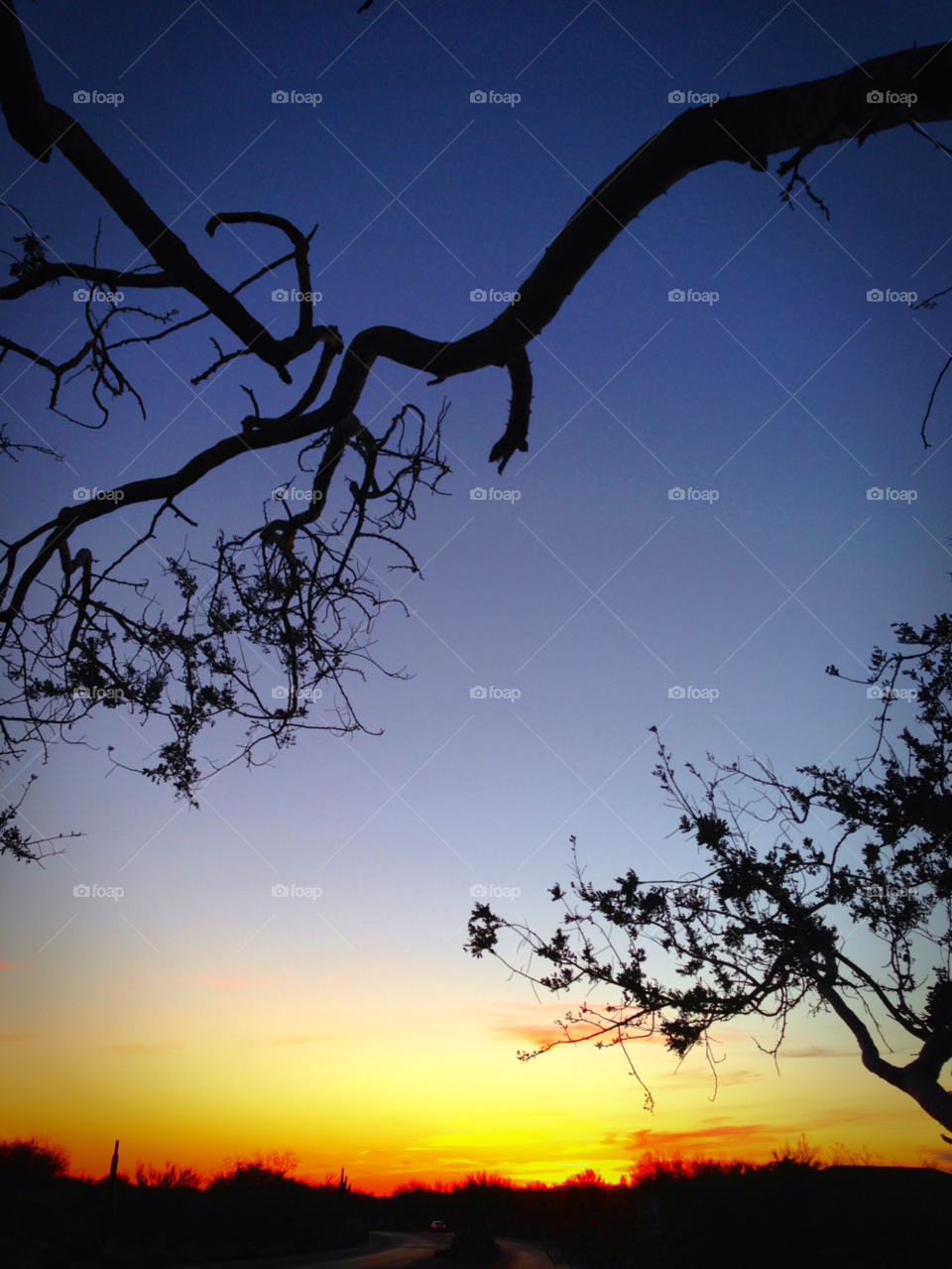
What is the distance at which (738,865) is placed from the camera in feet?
16.1

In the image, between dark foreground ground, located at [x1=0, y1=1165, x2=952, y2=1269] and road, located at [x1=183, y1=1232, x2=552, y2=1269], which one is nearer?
dark foreground ground, located at [x1=0, y1=1165, x2=952, y2=1269]

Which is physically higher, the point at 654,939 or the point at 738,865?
the point at 738,865

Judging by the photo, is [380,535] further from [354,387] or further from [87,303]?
[87,303]

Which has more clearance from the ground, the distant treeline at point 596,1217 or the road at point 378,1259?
the distant treeline at point 596,1217

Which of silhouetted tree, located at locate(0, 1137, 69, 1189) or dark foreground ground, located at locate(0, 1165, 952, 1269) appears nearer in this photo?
dark foreground ground, located at locate(0, 1165, 952, 1269)

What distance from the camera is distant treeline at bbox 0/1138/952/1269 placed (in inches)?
318

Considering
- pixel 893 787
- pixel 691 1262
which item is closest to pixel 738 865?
pixel 893 787

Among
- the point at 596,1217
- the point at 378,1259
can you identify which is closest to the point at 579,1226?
the point at 596,1217

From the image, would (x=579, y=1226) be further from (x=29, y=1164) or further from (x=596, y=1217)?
(x=29, y=1164)

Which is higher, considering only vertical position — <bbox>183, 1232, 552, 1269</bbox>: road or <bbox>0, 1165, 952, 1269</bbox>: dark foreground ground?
<bbox>0, 1165, 952, 1269</bbox>: dark foreground ground

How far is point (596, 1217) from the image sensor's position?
14.5 m

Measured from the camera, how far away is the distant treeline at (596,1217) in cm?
808

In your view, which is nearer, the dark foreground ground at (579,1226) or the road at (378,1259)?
the dark foreground ground at (579,1226)

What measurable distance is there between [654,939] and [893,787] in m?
1.86
